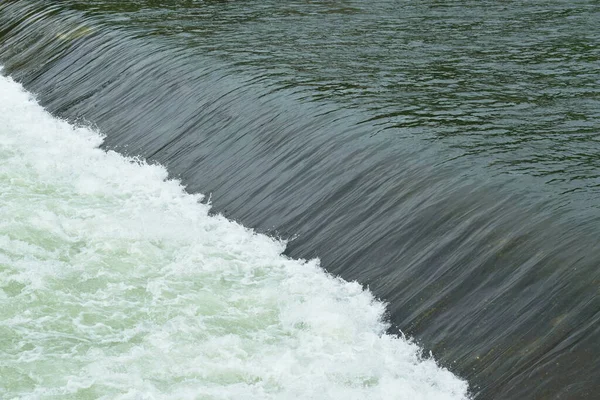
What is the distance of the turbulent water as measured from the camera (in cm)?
974

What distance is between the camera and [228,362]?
998cm

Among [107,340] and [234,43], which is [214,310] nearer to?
[107,340]

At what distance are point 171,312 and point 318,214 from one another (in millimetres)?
2698

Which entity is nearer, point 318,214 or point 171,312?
point 171,312

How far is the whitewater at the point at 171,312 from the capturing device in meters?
9.65

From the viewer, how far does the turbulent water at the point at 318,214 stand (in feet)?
32.0

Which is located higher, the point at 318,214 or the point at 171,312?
the point at 318,214

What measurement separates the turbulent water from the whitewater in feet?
0.10

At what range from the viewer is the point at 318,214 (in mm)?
12922

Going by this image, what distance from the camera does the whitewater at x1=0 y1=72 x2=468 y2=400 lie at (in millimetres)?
9648

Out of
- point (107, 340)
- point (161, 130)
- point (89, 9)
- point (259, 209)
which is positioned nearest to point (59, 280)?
point (107, 340)

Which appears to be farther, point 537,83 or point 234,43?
point 234,43

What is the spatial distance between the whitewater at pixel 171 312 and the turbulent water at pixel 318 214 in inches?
1.2

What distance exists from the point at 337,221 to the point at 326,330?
2.35 meters
